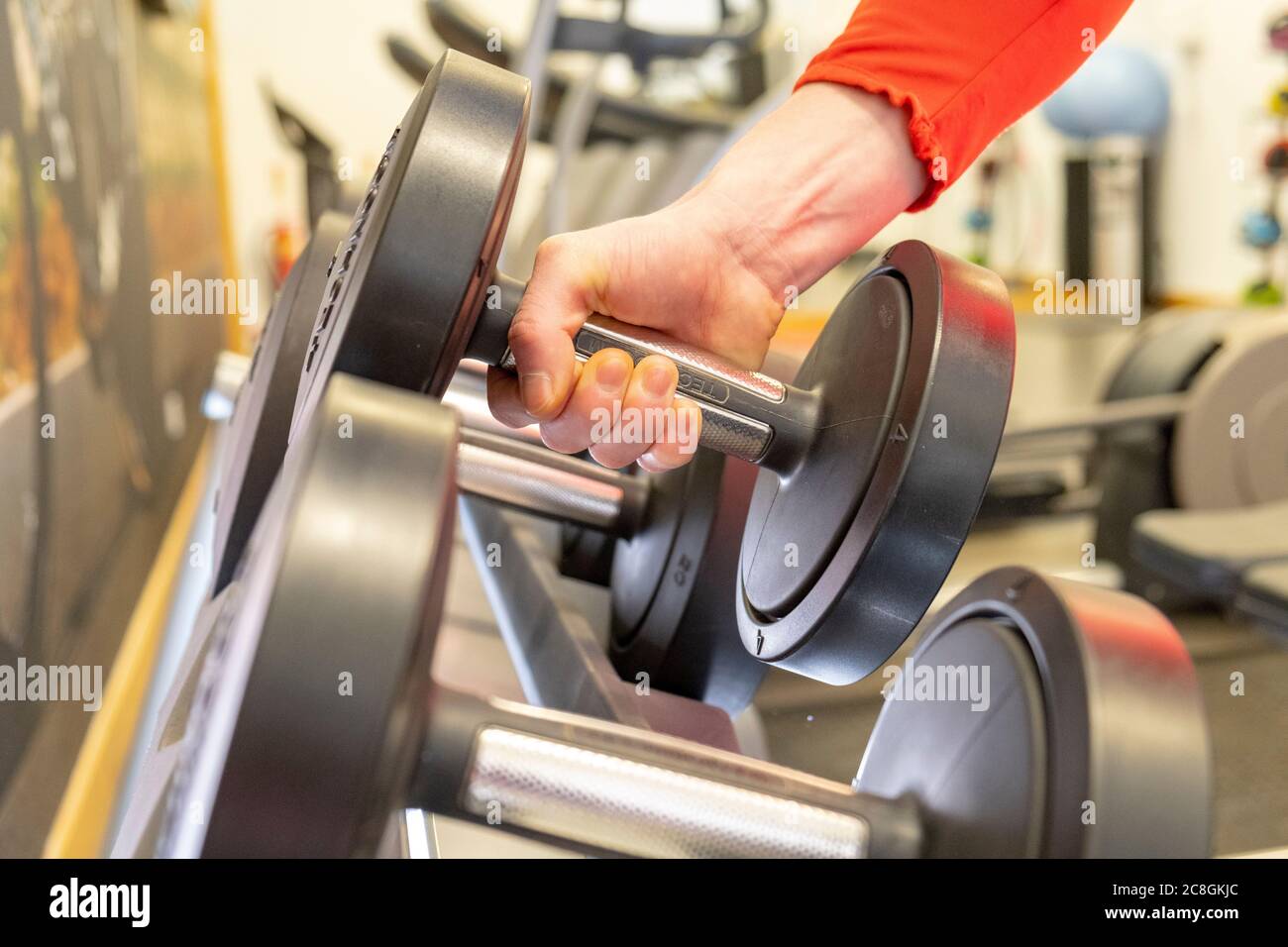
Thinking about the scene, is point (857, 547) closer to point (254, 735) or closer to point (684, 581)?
point (684, 581)

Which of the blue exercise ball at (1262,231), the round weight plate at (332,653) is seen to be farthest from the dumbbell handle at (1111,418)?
the blue exercise ball at (1262,231)

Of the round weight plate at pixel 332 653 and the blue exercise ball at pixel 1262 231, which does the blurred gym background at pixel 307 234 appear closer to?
the blue exercise ball at pixel 1262 231

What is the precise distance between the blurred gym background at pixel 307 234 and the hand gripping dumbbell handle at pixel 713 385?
0.21 m

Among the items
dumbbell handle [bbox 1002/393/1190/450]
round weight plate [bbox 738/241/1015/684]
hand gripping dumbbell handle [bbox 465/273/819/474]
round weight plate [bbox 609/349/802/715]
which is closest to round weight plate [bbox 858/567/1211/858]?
round weight plate [bbox 738/241/1015/684]

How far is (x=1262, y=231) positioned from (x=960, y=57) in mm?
5039

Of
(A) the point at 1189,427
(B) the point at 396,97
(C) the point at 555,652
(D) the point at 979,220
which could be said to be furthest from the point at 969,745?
(D) the point at 979,220

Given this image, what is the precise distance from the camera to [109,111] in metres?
2.14

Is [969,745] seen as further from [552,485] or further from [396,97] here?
[396,97]

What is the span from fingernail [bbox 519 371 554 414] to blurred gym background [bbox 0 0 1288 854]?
0.92ft

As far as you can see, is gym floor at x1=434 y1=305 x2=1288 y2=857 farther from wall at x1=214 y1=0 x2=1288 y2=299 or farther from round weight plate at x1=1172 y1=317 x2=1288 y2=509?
wall at x1=214 y1=0 x2=1288 y2=299

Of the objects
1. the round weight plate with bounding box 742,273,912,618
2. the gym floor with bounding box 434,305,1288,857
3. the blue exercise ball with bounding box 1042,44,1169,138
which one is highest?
the blue exercise ball with bounding box 1042,44,1169,138

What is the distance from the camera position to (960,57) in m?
0.81

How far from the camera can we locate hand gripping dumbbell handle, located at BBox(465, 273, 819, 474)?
0.73 metres

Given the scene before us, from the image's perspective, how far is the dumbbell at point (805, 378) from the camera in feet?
1.99
